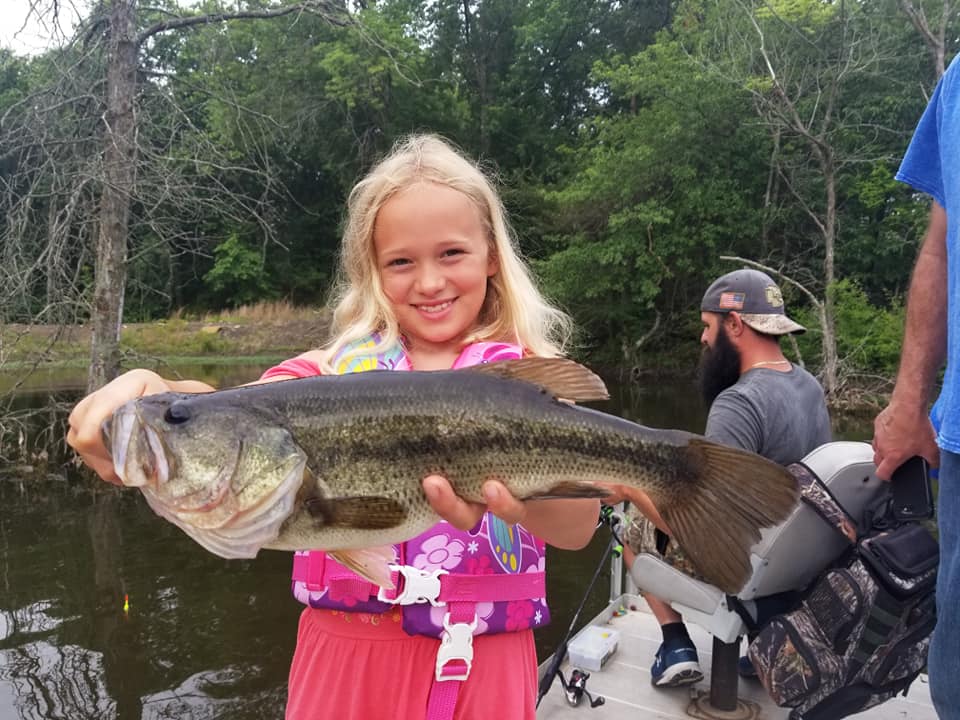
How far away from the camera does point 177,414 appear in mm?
1782

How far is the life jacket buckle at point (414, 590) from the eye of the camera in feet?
7.09

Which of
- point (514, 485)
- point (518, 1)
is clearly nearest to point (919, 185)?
point (514, 485)

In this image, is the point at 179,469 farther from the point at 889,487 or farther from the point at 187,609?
the point at 187,609

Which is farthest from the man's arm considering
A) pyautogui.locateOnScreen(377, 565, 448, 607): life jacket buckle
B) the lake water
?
the lake water

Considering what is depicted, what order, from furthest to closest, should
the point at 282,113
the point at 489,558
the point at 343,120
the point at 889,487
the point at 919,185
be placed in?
the point at 343,120, the point at 282,113, the point at 889,487, the point at 919,185, the point at 489,558

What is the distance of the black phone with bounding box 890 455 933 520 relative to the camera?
2.87m

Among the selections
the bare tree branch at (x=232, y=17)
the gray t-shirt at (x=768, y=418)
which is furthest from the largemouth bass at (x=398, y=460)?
the bare tree branch at (x=232, y=17)

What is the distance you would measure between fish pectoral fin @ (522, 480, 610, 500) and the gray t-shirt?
2.85 m

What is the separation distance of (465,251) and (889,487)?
7.46 ft

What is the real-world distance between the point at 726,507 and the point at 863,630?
1.73 meters

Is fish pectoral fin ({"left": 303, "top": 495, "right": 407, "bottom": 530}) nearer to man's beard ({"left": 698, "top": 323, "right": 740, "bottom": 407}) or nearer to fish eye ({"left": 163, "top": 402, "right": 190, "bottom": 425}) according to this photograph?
fish eye ({"left": 163, "top": 402, "right": 190, "bottom": 425})

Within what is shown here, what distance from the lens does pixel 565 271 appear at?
27.5 metres

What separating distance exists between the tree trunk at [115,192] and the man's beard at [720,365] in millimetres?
8978

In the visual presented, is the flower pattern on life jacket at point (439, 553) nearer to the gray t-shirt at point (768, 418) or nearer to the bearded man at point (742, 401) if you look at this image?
the bearded man at point (742, 401)
